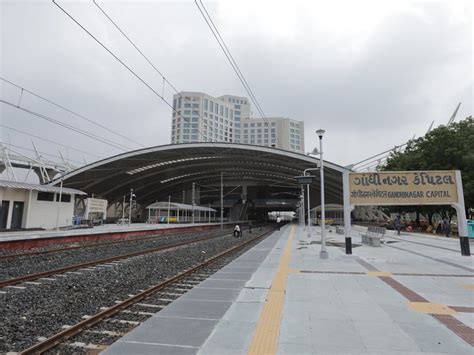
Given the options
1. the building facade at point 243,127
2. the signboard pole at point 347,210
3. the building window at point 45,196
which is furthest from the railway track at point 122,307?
the building facade at point 243,127

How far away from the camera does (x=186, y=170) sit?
223ft

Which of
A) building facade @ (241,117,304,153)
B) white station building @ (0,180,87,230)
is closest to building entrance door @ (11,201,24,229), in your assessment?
white station building @ (0,180,87,230)

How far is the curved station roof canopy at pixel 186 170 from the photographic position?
49.4 meters

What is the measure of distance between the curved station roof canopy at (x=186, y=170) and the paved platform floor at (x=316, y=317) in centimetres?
3577

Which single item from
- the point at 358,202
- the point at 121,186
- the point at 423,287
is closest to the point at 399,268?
the point at 423,287

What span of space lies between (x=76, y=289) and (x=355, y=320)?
265 inches

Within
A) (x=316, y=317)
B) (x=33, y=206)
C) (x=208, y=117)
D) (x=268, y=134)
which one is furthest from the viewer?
(x=268, y=134)

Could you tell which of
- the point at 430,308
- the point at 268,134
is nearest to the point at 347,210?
the point at 430,308

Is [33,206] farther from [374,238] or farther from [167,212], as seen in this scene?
[374,238]

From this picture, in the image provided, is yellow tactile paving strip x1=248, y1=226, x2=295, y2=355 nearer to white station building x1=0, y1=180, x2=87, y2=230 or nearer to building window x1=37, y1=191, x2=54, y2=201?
white station building x1=0, y1=180, x2=87, y2=230

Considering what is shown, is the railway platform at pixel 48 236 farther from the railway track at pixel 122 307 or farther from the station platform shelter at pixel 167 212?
the station platform shelter at pixel 167 212

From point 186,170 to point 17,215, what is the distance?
4184 centimetres

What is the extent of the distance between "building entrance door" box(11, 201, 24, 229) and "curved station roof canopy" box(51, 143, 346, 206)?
21.4 m

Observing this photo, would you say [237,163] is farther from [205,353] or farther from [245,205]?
[205,353]
